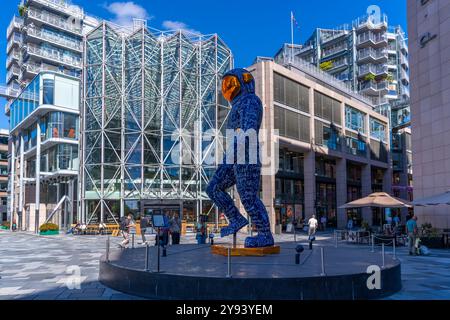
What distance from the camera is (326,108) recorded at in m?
48.1

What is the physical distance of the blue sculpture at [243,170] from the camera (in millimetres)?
12398

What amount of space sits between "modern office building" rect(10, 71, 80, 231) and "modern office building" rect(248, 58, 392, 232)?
19.3 m

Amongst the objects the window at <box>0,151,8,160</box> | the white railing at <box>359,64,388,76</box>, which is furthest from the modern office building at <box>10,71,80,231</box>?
the white railing at <box>359,64,388,76</box>

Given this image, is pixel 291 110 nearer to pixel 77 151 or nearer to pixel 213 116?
pixel 213 116

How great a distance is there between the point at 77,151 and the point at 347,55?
55895 millimetres

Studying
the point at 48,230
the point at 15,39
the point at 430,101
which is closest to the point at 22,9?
the point at 15,39

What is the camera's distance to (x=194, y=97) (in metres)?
41.9

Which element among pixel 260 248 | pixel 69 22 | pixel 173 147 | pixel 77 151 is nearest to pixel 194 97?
pixel 173 147

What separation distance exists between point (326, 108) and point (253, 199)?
38003 millimetres

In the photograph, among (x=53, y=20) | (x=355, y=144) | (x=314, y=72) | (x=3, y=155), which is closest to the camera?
(x=314, y=72)

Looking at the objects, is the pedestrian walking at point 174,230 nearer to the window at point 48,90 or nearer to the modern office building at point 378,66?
the window at point 48,90

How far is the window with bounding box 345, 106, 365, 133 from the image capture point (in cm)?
5272

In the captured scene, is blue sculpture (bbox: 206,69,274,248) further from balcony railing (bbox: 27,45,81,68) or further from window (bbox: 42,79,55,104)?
balcony railing (bbox: 27,45,81,68)

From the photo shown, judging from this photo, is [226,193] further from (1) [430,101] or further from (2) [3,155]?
(2) [3,155]
